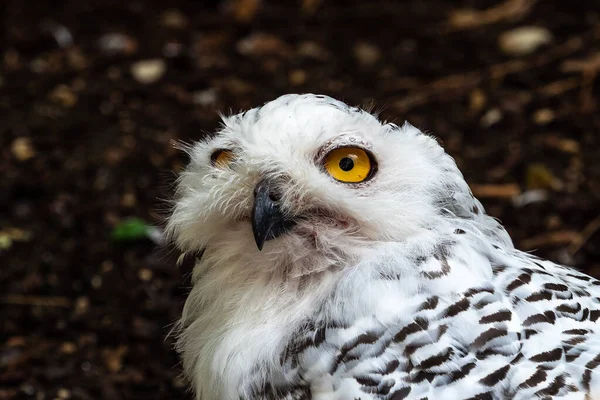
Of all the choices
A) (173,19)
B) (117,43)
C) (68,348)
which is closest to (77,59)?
(117,43)

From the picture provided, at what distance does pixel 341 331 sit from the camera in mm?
2031

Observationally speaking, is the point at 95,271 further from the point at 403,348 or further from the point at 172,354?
the point at 403,348

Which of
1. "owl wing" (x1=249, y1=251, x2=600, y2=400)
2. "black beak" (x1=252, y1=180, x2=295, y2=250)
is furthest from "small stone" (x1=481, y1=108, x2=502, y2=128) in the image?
"black beak" (x1=252, y1=180, x2=295, y2=250)

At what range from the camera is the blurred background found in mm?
3688

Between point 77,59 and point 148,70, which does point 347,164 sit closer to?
point 148,70

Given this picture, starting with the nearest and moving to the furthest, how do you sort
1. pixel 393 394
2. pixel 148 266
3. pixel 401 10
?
pixel 393 394 < pixel 148 266 < pixel 401 10

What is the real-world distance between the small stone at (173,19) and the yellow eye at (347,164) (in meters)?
4.13

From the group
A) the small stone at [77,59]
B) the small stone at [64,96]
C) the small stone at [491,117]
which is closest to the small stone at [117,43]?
the small stone at [77,59]

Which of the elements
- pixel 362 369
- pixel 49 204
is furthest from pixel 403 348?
pixel 49 204

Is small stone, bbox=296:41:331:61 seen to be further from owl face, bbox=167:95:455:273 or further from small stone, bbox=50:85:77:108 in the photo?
owl face, bbox=167:95:455:273

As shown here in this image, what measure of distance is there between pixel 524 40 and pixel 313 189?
3881 millimetres

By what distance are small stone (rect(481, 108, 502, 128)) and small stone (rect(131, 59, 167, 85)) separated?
7.04 feet

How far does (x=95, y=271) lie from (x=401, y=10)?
319 cm

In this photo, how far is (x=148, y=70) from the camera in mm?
5562
